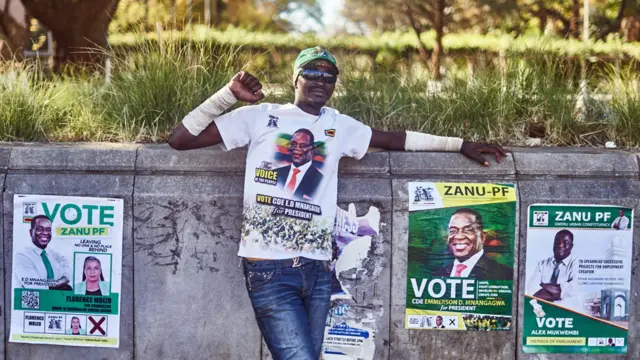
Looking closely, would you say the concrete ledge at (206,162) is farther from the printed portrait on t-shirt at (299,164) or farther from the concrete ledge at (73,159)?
the printed portrait on t-shirt at (299,164)

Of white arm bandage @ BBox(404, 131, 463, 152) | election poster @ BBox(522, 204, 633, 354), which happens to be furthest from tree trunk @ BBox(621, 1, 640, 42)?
white arm bandage @ BBox(404, 131, 463, 152)

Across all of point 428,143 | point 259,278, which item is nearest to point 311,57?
point 428,143

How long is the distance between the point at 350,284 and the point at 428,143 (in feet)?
3.15

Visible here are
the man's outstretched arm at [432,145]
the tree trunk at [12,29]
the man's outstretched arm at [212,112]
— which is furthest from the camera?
the tree trunk at [12,29]

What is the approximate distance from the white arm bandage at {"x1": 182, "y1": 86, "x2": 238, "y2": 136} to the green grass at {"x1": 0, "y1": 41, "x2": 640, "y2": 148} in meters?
1.51

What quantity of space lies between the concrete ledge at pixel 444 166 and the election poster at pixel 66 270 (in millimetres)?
1694

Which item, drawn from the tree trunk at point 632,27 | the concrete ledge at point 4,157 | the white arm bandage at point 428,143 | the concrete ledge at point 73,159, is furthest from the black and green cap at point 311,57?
the tree trunk at point 632,27

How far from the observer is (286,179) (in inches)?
164

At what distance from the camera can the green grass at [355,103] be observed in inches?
233

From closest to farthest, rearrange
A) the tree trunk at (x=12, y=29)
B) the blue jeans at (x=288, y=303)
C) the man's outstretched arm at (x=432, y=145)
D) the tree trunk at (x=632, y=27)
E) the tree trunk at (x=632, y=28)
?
the blue jeans at (x=288, y=303) < the man's outstretched arm at (x=432, y=145) < the tree trunk at (x=12, y=29) < the tree trunk at (x=632, y=27) < the tree trunk at (x=632, y=28)

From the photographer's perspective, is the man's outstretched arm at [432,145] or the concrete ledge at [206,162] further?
the concrete ledge at [206,162]

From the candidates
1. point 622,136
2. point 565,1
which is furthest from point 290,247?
point 565,1

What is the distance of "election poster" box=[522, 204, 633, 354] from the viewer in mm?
5008

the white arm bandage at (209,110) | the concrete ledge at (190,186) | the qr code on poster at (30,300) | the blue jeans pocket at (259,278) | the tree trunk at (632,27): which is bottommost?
the qr code on poster at (30,300)
